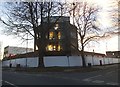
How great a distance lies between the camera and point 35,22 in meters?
37.6

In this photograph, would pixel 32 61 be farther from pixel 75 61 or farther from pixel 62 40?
pixel 62 40

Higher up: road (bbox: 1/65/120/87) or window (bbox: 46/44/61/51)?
window (bbox: 46/44/61/51)

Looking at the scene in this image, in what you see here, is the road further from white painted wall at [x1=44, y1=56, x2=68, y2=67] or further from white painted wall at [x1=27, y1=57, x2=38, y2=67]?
white painted wall at [x1=27, y1=57, x2=38, y2=67]

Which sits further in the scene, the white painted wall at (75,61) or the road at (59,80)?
the white painted wall at (75,61)

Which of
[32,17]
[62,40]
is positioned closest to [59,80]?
[32,17]

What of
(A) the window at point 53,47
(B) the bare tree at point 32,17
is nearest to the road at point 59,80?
(B) the bare tree at point 32,17

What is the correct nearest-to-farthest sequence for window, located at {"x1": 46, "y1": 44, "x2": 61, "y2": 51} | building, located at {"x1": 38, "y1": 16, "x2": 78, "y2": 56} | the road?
the road, building, located at {"x1": 38, "y1": 16, "x2": 78, "y2": 56}, window, located at {"x1": 46, "y1": 44, "x2": 61, "y2": 51}

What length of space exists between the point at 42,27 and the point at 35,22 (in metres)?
1.35

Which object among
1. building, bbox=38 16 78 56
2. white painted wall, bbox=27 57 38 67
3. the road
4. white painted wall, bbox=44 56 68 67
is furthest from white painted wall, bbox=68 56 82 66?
the road

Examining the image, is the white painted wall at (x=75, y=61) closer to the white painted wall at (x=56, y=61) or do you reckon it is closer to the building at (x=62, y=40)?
the white painted wall at (x=56, y=61)

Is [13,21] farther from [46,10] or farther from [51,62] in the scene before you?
[51,62]

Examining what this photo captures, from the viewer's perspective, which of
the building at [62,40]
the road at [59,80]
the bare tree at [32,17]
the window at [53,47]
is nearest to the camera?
the road at [59,80]

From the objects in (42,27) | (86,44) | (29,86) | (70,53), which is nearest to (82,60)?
(86,44)

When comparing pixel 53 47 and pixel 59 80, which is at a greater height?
pixel 53 47
